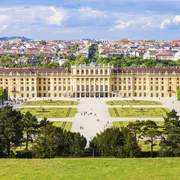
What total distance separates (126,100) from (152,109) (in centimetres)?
1513

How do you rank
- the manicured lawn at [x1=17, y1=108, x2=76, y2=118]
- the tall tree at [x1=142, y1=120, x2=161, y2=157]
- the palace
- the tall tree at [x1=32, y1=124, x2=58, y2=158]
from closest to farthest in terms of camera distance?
the tall tree at [x1=32, y1=124, x2=58, y2=158] < the tall tree at [x1=142, y1=120, x2=161, y2=157] < the manicured lawn at [x1=17, y1=108, x2=76, y2=118] < the palace

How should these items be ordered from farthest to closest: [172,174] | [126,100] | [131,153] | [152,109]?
[126,100] → [152,109] → [131,153] → [172,174]

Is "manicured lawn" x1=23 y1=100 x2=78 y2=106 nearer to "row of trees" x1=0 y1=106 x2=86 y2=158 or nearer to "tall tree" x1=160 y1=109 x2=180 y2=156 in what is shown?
"row of trees" x1=0 y1=106 x2=86 y2=158

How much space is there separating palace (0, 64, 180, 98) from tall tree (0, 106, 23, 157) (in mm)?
54802

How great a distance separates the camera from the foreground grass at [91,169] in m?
22.8

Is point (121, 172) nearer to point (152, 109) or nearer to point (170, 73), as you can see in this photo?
point (152, 109)

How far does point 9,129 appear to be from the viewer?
117 ft

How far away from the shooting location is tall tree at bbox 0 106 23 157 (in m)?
35.4

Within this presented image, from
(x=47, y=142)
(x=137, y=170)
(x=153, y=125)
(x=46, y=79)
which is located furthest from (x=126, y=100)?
(x=137, y=170)

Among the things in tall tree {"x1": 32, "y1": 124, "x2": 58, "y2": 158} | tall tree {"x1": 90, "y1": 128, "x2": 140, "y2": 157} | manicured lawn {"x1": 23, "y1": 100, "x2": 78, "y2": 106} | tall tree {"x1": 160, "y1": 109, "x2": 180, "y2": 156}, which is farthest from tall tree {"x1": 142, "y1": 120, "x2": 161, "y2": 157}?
manicured lawn {"x1": 23, "y1": 100, "x2": 78, "y2": 106}

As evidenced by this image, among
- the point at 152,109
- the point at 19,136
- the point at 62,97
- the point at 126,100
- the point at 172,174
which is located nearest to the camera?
the point at 172,174

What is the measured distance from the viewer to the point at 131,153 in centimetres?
3234

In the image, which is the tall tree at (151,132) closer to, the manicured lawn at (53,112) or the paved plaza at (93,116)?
the paved plaza at (93,116)

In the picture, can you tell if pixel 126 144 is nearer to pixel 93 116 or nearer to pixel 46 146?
pixel 46 146
